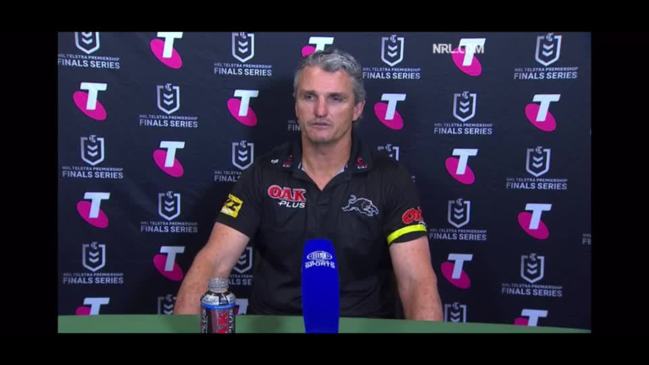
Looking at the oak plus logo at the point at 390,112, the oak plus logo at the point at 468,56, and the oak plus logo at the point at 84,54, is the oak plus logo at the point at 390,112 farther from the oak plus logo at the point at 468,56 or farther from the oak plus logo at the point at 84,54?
the oak plus logo at the point at 84,54

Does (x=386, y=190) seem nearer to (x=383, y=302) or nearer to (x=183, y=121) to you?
(x=383, y=302)

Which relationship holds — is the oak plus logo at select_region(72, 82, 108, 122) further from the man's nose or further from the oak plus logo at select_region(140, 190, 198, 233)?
the man's nose

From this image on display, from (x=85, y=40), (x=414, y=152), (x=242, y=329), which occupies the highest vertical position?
(x=85, y=40)

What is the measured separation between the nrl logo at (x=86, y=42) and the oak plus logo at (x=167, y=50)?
0.21 metres

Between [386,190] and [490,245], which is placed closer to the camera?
[386,190]

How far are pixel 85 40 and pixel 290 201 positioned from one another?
3.62 feet

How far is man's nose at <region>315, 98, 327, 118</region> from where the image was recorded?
5.73ft

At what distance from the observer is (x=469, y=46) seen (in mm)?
2168

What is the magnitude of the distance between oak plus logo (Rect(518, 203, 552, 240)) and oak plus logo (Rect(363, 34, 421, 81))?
2.28 ft

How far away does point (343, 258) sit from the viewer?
1789mm

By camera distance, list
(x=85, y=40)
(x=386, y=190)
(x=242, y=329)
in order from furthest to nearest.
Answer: (x=85, y=40), (x=386, y=190), (x=242, y=329)

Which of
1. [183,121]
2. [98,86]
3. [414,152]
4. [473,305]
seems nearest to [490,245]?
[473,305]

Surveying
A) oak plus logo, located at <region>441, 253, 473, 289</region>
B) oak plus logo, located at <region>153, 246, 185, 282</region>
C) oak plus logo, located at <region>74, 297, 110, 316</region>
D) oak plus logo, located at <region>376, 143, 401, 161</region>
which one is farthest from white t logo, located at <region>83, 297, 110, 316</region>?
oak plus logo, located at <region>441, 253, 473, 289</region>

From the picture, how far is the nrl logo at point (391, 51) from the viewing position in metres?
2.19
